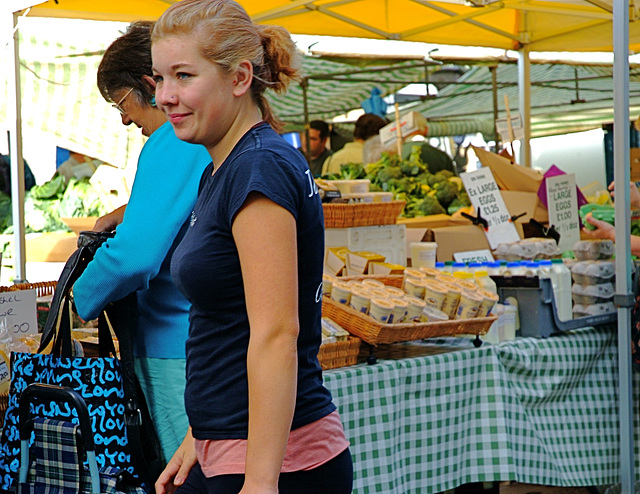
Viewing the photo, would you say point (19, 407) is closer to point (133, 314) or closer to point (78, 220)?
point (133, 314)

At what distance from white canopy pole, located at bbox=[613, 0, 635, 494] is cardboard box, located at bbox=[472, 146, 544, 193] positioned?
4.78ft

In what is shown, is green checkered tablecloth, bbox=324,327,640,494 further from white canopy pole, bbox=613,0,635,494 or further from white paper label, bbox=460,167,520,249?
white paper label, bbox=460,167,520,249

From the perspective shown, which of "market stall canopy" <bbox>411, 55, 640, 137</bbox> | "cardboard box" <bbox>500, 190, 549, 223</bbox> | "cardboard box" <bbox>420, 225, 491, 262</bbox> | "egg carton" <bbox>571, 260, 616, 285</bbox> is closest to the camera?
"egg carton" <bbox>571, 260, 616, 285</bbox>

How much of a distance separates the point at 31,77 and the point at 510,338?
159 inches

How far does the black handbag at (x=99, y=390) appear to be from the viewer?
1.89 meters

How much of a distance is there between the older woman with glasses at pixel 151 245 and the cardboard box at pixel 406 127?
342 cm

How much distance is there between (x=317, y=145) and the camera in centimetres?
743

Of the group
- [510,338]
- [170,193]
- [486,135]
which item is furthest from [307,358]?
[486,135]

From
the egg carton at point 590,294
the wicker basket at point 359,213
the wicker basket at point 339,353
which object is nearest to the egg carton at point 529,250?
the egg carton at point 590,294

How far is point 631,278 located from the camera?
3654mm

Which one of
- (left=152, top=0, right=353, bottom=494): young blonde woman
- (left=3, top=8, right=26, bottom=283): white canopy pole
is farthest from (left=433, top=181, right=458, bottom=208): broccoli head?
(left=152, top=0, right=353, bottom=494): young blonde woman

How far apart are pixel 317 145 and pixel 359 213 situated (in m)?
3.62

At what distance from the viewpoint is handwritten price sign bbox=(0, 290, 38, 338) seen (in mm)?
2521

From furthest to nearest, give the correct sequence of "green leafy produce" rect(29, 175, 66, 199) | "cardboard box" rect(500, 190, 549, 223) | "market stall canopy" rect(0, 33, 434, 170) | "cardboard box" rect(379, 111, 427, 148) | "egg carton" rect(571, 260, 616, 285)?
1. "green leafy produce" rect(29, 175, 66, 199)
2. "market stall canopy" rect(0, 33, 434, 170)
3. "cardboard box" rect(379, 111, 427, 148)
4. "cardboard box" rect(500, 190, 549, 223)
5. "egg carton" rect(571, 260, 616, 285)
